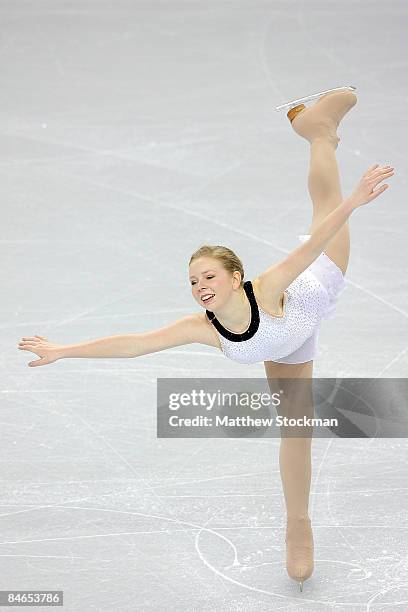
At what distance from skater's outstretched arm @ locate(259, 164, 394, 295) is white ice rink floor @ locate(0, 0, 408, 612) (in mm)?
1045

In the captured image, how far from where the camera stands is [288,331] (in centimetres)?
374

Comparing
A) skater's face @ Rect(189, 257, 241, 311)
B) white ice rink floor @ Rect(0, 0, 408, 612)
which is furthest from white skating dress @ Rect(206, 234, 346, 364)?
white ice rink floor @ Rect(0, 0, 408, 612)

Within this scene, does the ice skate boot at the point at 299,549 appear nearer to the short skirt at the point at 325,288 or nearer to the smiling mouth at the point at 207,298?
the short skirt at the point at 325,288

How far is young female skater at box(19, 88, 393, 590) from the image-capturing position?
3.56m

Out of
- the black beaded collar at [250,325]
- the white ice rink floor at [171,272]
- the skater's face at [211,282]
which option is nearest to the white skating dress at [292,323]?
the black beaded collar at [250,325]

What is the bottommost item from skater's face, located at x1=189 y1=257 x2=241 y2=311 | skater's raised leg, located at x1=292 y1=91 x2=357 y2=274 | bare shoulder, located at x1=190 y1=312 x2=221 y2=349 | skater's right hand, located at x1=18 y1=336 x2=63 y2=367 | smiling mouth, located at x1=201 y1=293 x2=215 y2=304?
skater's right hand, located at x1=18 y1=336 x2=63 y2=367

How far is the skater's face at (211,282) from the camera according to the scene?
3582 millimetres

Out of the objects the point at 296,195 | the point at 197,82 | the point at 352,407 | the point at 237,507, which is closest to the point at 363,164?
the point at 296,195

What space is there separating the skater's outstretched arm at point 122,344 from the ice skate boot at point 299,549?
0.78m

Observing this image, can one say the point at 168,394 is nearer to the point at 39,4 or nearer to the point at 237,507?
the point at 237,507

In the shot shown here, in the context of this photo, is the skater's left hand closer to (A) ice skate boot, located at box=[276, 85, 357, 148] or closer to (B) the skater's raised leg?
(B) the skater's raised leg

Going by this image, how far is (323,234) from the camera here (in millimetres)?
3504

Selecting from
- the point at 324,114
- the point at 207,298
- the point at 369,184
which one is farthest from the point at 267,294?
the point at 324,114

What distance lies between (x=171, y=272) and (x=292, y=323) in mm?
2426
